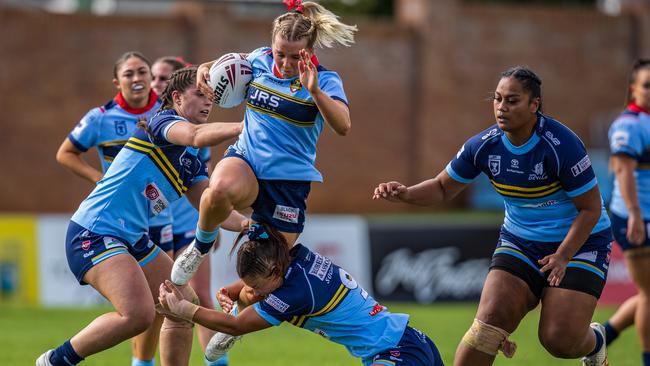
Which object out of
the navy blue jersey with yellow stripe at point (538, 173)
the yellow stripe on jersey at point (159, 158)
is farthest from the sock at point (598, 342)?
the yellow stripe on jersey at point (159, 158)

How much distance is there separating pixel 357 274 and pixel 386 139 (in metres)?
10.9

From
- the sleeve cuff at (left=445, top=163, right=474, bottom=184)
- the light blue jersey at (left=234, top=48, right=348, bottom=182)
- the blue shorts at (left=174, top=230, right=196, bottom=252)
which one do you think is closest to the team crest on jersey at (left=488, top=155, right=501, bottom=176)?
the sleeve cuff at (left=445, top=163, right=474, bottom=184)

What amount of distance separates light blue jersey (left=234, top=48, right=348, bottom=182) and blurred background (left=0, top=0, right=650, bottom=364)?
1541cm

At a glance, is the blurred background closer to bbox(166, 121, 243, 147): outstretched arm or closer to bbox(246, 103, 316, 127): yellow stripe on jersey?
bbox(246, 103, 316, 127): yellow stripe on jersey

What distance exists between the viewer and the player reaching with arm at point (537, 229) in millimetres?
6211

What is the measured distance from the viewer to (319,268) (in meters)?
5.86

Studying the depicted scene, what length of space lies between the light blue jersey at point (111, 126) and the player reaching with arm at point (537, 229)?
2233 mm

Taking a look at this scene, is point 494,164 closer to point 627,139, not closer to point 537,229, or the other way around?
point 537,229

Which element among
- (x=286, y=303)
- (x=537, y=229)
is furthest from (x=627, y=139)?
(x=286, y=303)

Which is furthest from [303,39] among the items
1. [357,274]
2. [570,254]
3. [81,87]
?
[81,87]

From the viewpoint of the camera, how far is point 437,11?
2548 cm

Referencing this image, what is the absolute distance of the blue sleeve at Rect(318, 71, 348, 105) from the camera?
6223 millimetres

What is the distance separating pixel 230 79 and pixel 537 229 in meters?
2.12

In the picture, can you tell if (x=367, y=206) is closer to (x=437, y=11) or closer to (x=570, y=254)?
(x=437, y=11)
